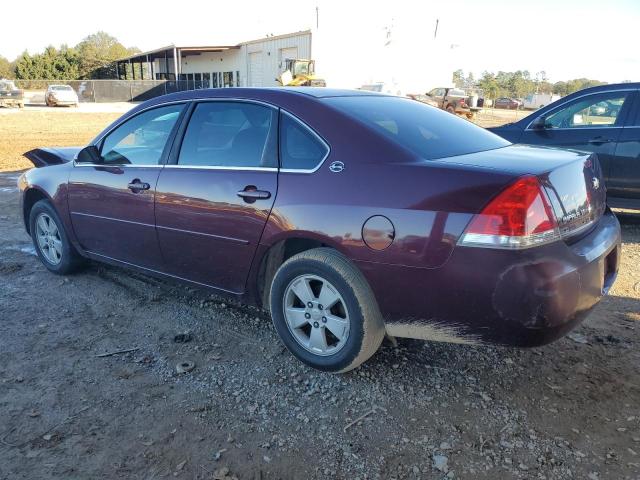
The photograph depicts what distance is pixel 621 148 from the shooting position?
6246 millimetres

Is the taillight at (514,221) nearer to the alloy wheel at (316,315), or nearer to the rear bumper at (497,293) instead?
the rear bumper at (497,293)

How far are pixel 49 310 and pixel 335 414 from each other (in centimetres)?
258

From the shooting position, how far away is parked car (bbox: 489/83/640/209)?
20.4 feet

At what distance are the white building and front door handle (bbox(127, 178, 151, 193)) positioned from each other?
30874mm

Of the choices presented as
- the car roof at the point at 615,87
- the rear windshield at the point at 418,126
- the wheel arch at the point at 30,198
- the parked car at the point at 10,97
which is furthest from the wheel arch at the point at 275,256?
the parked car at the point at 10,97

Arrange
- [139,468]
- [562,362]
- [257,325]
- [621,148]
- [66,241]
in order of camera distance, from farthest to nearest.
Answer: [621,148], [66,241], [257,325], [562,362], [139,468]

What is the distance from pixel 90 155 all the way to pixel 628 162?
5760mm

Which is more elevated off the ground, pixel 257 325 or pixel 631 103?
pixel 631 103

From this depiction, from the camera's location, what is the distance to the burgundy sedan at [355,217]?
2551mm

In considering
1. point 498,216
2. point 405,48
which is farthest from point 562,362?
point 405,48

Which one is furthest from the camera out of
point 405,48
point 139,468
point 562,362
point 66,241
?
point 405,48

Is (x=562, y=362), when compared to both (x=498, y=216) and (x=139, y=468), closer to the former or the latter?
(x=498, y=216)

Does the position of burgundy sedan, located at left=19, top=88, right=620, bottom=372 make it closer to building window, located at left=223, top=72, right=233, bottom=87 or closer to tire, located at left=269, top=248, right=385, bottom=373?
tire, located at left=269, top=248, right=385, bottom=373

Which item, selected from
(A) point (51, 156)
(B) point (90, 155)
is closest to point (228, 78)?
(A) point (51, 156)
